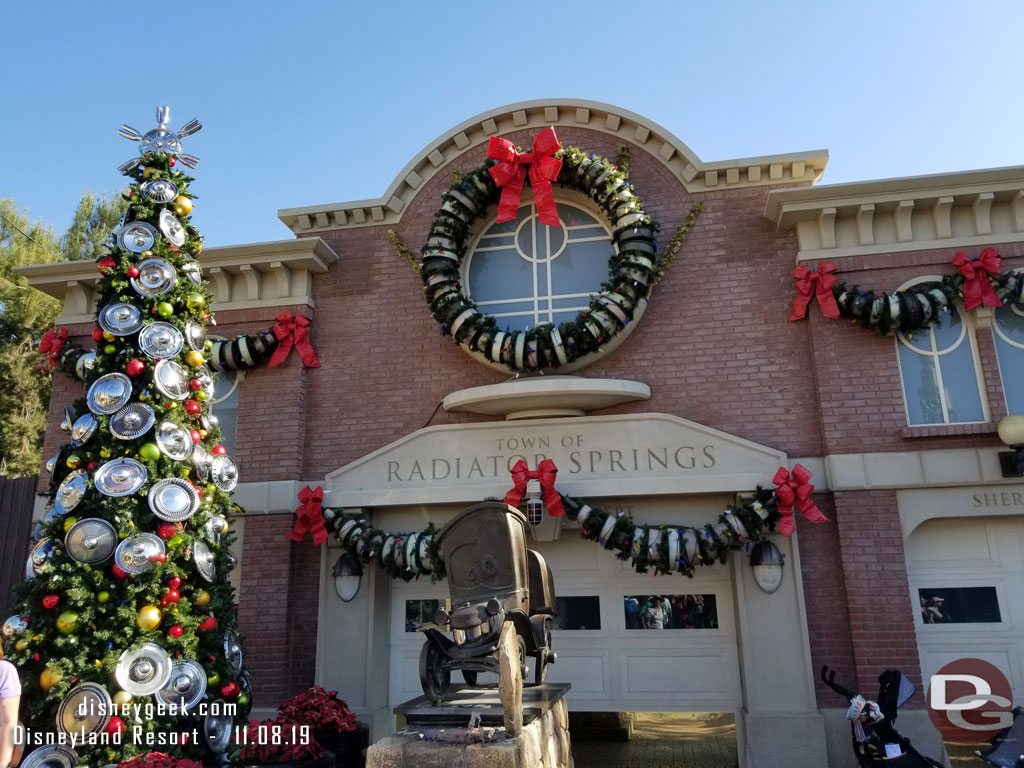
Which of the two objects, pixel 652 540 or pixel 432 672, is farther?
pixel 652 540

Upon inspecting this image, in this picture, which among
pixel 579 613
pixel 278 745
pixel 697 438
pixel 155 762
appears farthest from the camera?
pixel 579 613

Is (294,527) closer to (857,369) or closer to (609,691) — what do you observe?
(609,691)

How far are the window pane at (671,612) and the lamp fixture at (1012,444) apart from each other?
3.37 m

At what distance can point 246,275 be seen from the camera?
9.71 meters

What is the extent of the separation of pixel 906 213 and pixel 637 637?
5825 millimetres

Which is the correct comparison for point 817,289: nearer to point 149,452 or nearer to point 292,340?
point 292,340

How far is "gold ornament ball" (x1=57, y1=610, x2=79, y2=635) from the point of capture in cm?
529

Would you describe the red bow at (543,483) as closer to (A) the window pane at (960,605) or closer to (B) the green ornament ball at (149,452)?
(B) the green ornament ball at (149,452)

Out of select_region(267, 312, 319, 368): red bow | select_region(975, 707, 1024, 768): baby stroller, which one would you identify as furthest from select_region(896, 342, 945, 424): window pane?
select_region(267, 312, 319, 368): red bow

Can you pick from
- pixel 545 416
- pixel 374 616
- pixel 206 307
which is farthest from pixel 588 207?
pixel 374 616

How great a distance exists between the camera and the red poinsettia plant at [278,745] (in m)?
6.12

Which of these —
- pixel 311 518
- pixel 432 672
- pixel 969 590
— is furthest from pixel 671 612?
pixel 311 518

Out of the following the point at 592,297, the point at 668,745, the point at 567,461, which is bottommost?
the point at 668,745

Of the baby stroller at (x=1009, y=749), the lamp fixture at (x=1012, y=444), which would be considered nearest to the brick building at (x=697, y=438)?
the lamp fixture at (x=1012, y=444)
